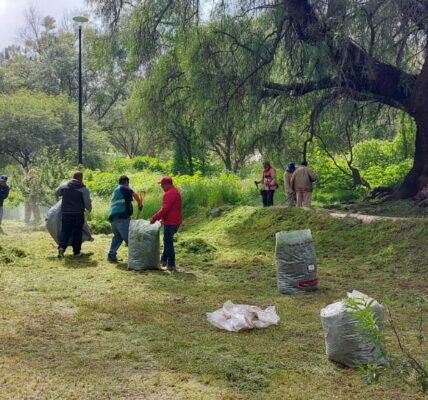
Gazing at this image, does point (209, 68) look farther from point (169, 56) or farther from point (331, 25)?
point (331, 25)

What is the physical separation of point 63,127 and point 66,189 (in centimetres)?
2100

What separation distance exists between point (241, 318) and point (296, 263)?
6.24ft

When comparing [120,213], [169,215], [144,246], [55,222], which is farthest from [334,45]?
[55,222]

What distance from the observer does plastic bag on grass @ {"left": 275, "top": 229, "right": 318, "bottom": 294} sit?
7.54 metres

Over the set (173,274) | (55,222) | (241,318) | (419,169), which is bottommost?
(173,274)

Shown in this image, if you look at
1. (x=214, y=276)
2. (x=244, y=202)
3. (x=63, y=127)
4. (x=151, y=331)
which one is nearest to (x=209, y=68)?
(x=244, y=202)

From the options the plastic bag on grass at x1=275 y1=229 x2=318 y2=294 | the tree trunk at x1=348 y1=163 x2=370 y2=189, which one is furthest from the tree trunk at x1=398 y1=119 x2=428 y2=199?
the plastic bag on grass at x1=275 y1=229 x2=318 y2=294

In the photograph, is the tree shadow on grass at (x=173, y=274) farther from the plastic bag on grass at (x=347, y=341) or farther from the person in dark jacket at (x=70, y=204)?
the plastic bag on grass at (x=347, y=341)

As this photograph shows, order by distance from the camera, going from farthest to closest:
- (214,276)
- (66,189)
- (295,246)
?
(66,189) < (214,276) < (295,246)

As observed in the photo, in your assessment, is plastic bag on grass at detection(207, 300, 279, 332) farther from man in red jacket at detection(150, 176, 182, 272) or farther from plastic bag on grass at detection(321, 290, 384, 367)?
man in red jacket at detection(150, 176, 182, 272)

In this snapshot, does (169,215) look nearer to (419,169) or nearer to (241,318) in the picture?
(241,318)

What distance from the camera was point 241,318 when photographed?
5.86m

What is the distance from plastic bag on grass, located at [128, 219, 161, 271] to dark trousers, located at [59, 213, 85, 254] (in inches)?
64.0

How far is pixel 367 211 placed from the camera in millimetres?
13391
